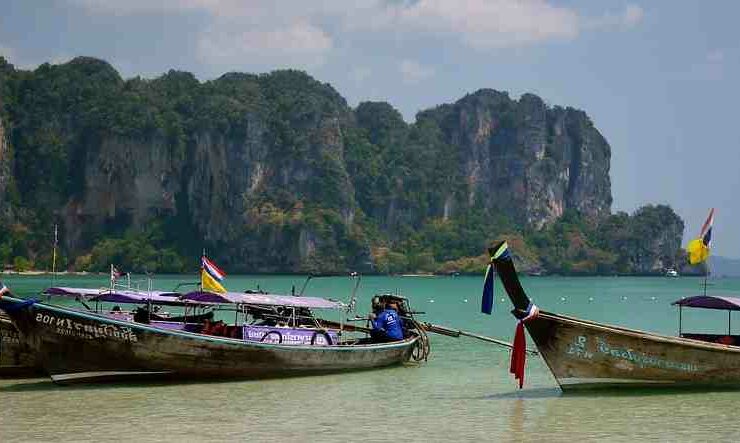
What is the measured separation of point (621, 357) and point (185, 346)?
736cm

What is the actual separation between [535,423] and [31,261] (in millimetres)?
130131

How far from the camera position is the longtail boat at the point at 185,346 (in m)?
19.1

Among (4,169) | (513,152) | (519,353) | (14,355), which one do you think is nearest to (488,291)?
(519,353)

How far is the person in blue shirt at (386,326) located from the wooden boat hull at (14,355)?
22.5ft

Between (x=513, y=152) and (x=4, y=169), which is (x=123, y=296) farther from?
(x=513, y=152)

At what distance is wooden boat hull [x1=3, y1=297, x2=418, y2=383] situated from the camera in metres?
19.0

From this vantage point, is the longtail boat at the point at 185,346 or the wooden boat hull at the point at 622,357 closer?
the wooden boat hull at the point at 622,357

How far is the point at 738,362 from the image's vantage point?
1911 cm

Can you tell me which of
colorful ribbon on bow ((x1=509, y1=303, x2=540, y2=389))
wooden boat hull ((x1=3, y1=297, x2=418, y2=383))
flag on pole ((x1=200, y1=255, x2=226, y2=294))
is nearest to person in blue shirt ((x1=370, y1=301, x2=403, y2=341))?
wooden boat hull ((x1=3, y1=297, x2=418, y2=383))

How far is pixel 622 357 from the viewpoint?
18.8m

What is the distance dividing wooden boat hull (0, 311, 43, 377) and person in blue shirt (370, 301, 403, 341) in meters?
6.87

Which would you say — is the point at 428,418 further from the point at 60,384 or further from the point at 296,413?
the point at 60,384

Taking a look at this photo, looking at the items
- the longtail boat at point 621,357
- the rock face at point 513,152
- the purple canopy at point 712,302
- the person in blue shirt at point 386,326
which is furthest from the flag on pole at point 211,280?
the rock face at point 513,152

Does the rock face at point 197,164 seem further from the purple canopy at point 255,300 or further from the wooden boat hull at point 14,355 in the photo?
the wooden boat hull at point 14,355
